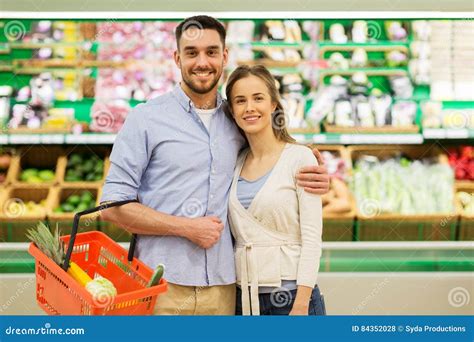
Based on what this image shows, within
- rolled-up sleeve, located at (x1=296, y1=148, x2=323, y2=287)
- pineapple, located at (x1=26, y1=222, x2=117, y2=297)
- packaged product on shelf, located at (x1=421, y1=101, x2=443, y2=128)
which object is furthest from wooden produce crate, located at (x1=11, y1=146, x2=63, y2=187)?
packaged product on shelf, located at (x1=421, y1=101, x2=443, y2=128)

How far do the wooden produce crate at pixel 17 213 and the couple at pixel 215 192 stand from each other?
1498mm

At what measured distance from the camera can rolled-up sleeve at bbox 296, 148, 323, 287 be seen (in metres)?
2.46

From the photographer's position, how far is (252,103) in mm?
2477

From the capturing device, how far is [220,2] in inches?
149

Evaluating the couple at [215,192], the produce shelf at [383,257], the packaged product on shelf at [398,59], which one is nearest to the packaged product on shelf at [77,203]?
the produce shelf at [383,257]

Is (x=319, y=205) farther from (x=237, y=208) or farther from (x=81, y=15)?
(x=81, y=15)

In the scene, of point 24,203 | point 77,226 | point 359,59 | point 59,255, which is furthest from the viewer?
point 359,59

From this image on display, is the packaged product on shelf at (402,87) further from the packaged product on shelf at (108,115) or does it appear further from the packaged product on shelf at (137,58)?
the packaged product on shelf at (108,115)

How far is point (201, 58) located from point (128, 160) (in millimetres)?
514

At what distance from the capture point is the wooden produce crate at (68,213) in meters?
3.84

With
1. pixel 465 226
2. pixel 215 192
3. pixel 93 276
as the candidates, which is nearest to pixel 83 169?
pixel 93 276

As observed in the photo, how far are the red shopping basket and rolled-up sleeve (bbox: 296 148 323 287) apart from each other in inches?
22.1

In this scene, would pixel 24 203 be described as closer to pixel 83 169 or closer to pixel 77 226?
pixel 83 169
